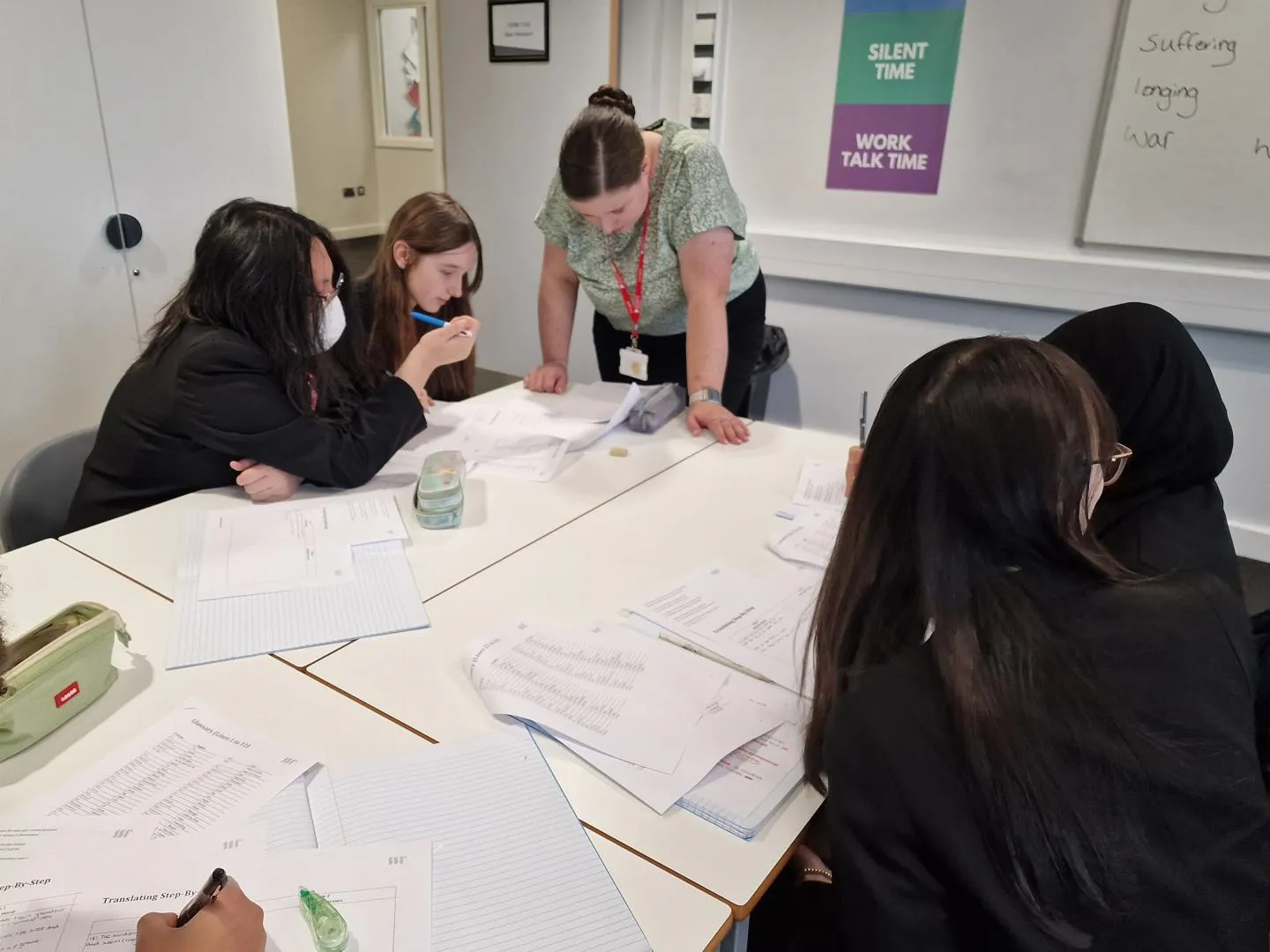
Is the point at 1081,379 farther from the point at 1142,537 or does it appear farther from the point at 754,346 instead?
the point at 754,346

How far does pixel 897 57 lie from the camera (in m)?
2.80

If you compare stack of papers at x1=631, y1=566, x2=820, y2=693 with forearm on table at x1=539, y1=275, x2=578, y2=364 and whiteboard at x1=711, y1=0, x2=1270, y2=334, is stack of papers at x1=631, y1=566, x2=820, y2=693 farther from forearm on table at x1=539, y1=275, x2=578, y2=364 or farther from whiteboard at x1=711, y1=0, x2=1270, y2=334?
whiteboard at x1=711, y1=0, x2=1270, y2=334

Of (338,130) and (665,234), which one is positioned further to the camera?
(338,130)

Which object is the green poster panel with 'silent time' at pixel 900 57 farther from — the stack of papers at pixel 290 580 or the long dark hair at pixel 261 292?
the stack of papers at pixel 290 580

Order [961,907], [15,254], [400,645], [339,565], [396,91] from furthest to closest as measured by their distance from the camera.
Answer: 1. [396,91]
2. [15,254]
3. [339,565]
4. [400,645]
5. [961,907]

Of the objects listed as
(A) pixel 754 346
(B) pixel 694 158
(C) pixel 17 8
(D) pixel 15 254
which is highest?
(C) pixel 17 8

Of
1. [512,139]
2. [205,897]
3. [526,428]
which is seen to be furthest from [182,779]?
[512,139]

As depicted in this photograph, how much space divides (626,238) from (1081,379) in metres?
1.39

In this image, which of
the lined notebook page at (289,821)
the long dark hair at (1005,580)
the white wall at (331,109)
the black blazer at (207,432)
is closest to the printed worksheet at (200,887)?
the lined notebook page at (289,821)

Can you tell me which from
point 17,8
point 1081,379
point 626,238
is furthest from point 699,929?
point 17,8

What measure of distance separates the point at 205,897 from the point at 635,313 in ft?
5.43

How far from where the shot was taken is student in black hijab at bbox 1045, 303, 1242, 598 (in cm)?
117

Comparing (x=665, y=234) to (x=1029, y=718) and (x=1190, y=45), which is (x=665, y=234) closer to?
(x=1029, y=718)

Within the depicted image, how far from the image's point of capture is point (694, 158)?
190 cm
